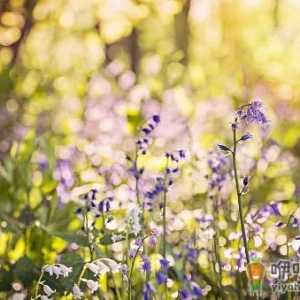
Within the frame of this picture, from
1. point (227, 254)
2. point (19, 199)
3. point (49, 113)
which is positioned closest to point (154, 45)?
point (49, 113)

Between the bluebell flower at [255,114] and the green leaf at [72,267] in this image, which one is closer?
the bluebell flower at [255,114]

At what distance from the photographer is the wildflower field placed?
2627mm

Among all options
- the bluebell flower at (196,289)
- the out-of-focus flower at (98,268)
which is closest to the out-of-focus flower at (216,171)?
the bluebell flower at (196,289)

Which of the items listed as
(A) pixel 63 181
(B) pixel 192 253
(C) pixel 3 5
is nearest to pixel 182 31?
(C) pixel 3 5

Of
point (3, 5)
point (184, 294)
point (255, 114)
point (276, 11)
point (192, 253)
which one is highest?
point (276, 11)

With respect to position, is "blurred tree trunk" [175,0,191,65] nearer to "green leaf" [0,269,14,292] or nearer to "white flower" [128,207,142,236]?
"green leaf" [0,269,14,292]

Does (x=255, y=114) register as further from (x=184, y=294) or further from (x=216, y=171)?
(x=216, y=171)

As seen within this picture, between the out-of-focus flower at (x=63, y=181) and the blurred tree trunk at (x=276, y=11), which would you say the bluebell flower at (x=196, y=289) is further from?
A: the blurred tree trunk at (x=276, y=11)

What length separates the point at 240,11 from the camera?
32.6 ft

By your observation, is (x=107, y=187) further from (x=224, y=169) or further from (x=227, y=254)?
(x=227, y=254)

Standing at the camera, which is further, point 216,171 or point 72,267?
point 216,171

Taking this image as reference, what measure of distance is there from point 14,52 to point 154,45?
6.49 m

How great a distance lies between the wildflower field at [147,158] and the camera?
263 cm

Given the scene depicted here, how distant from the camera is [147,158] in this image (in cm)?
373
